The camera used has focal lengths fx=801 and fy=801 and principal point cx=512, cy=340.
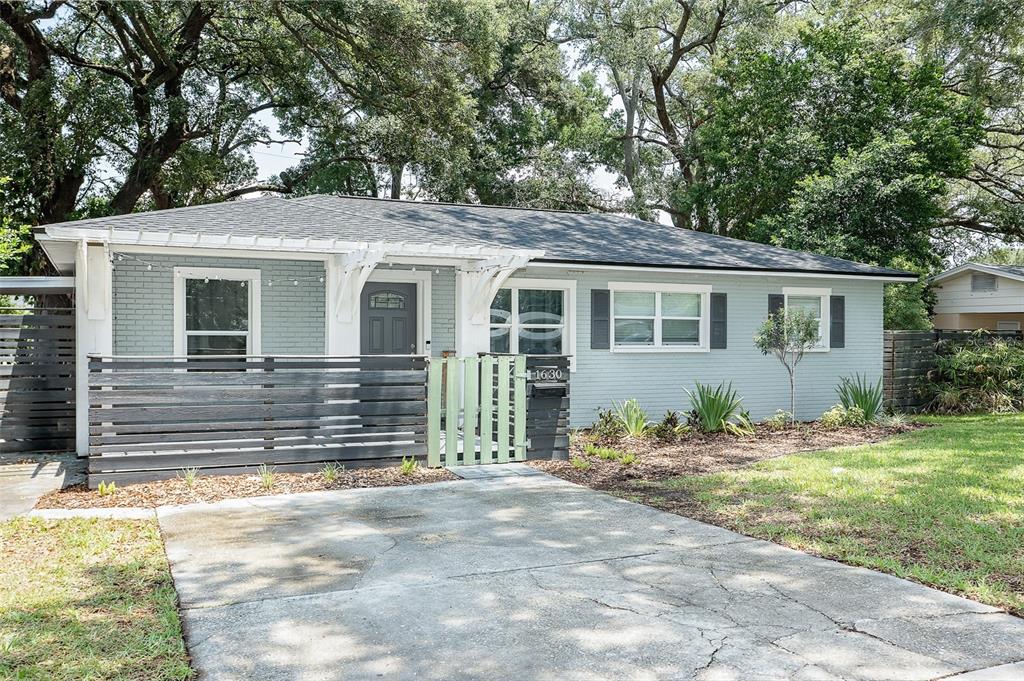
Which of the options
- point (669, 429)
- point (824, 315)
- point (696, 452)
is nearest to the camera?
point (696, 452)

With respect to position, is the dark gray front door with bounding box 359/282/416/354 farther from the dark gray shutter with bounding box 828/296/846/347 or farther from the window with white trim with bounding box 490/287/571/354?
the dark gray shutter with bounding box 828/296/846/347

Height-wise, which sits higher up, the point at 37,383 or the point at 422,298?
the point at 422,298

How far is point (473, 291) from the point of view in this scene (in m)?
10.6

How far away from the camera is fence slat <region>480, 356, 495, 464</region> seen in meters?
8.98

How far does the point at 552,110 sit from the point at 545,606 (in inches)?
908

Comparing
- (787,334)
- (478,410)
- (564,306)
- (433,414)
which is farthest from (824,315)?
(433,414)

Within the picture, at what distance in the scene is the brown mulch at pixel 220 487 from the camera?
709 cm

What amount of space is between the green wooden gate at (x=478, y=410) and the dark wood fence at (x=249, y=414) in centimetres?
16

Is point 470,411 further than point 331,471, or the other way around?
point 470,411

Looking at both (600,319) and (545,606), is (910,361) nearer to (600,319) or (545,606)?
(600,319)

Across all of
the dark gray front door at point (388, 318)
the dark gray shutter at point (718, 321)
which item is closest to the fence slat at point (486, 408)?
the dark gray front door at point (388, 318)

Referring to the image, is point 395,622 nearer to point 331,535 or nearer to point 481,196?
point 331,535

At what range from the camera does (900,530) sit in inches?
237

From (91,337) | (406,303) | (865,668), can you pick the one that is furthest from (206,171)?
(865,668)
